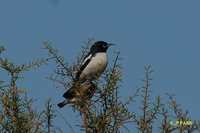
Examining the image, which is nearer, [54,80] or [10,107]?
[10,107]

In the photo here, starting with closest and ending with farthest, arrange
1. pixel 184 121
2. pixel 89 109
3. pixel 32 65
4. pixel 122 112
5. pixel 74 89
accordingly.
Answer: pixel 184 121 < pixel 122 112 < pixel 89 109 < pixel 74 89 < pixel 32 65

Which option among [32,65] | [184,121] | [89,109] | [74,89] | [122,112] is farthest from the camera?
[32,65]

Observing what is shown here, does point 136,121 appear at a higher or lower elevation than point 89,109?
lower

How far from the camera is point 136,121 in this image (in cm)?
334

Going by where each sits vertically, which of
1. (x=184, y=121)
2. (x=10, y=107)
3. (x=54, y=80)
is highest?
(x=54, y=80)

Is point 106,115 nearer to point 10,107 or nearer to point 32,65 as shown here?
point 10,107

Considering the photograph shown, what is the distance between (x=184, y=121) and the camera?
10.6 ft

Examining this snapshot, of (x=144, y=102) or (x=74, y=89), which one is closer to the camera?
(x=144, y=102)

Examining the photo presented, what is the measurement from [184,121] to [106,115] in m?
0.53

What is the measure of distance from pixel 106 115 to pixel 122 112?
11 cm

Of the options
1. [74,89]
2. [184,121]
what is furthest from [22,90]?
[184,121]

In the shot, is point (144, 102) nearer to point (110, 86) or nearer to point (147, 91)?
point (147, 91)

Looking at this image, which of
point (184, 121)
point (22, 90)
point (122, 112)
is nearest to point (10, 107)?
point (22, 90)

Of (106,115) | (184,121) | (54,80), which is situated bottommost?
(184,121)
